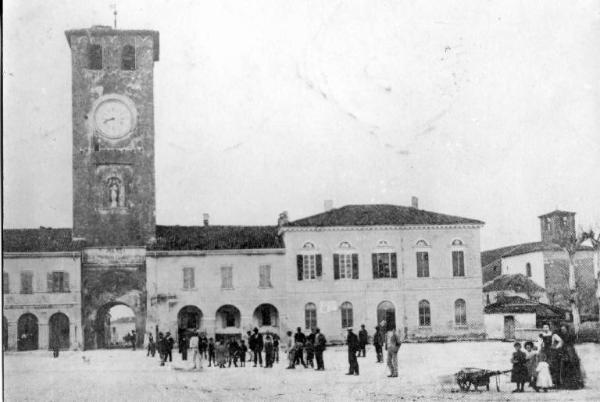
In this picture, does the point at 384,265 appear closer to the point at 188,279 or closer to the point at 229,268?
the point at 229,268

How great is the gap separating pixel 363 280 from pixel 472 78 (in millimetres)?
9167

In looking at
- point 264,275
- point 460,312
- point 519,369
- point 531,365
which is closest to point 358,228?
point 264,275

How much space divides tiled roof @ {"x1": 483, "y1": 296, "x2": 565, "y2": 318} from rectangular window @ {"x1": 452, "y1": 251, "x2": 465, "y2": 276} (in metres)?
1.37

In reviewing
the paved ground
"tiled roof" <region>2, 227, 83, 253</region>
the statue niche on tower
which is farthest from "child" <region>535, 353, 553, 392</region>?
the statue niche on tower

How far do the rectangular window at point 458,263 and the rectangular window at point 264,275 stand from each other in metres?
5.31

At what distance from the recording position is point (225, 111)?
18.7 meters

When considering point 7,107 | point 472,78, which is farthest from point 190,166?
point 472,78

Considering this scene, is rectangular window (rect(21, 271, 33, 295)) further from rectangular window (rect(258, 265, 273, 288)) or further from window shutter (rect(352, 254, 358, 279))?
window shutter (rect(352, 254, 358, 279))

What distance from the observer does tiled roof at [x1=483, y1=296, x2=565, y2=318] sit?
22.6m

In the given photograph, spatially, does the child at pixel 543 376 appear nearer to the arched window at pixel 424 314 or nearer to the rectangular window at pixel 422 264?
the rectangular window at pixel 422 264

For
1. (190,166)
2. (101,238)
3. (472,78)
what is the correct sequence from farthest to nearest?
(101,238), (190,166), (472,78)

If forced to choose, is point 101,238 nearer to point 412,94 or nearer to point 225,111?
point 225,111

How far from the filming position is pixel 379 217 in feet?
75.5

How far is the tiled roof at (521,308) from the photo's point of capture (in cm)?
2259
